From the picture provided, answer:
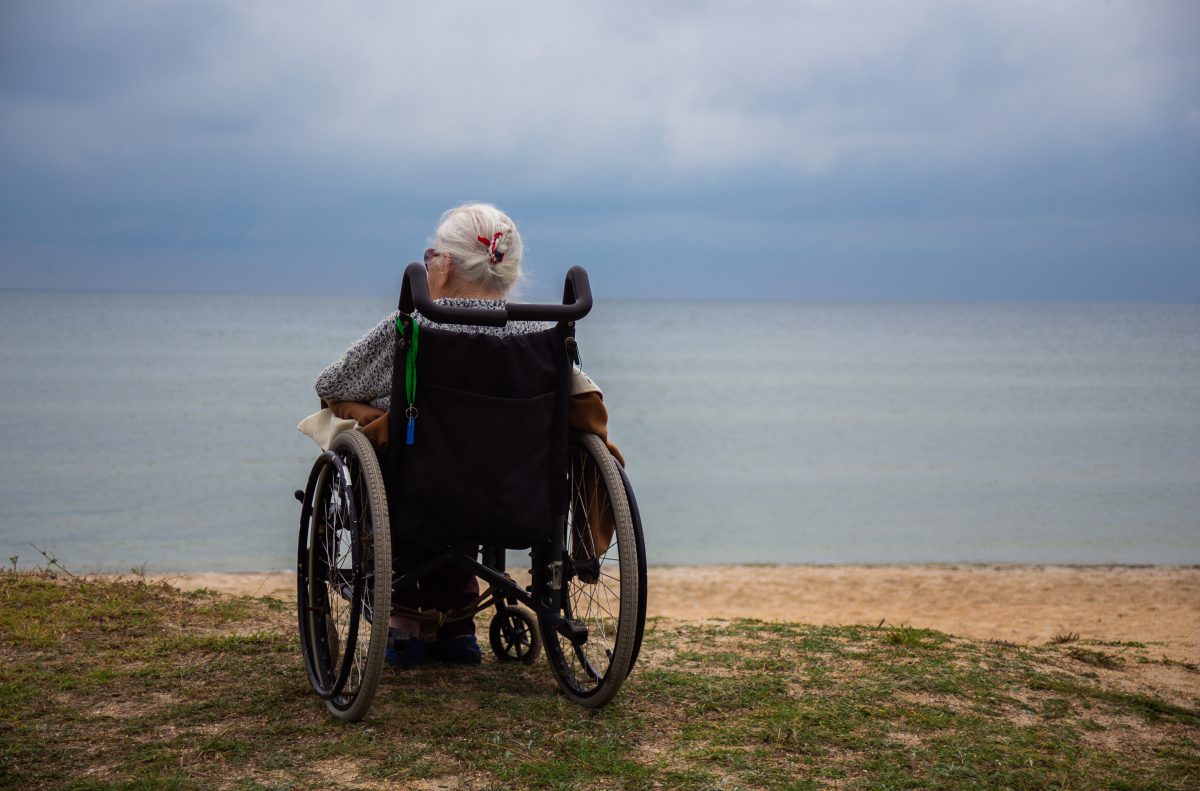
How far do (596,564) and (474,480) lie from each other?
452mm

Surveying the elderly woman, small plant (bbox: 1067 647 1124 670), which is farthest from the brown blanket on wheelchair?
small plant (bbox: 1067 647 1124 670)

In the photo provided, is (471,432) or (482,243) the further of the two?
(482,243)

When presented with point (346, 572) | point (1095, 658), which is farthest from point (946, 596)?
point (346, 572)

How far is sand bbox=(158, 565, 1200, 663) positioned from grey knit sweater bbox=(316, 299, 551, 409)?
2997mm

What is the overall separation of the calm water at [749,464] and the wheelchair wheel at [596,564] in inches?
240

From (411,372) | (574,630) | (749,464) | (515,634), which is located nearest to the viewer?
(411,372)

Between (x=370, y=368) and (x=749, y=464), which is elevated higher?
(x=370, y=368)

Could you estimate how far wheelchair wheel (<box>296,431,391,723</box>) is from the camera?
110 inches

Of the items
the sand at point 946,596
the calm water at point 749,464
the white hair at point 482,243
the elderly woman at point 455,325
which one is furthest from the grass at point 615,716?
the calm water at point 749,464

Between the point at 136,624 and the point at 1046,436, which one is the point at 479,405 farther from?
the point at 1046,436

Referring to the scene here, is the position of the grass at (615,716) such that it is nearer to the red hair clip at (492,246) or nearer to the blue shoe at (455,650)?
the blue shoe at (455,650)

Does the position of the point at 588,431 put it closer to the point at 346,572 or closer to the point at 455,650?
the point at 346,572

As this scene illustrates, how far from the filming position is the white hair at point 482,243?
125 inches

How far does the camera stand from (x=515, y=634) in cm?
→ 372
